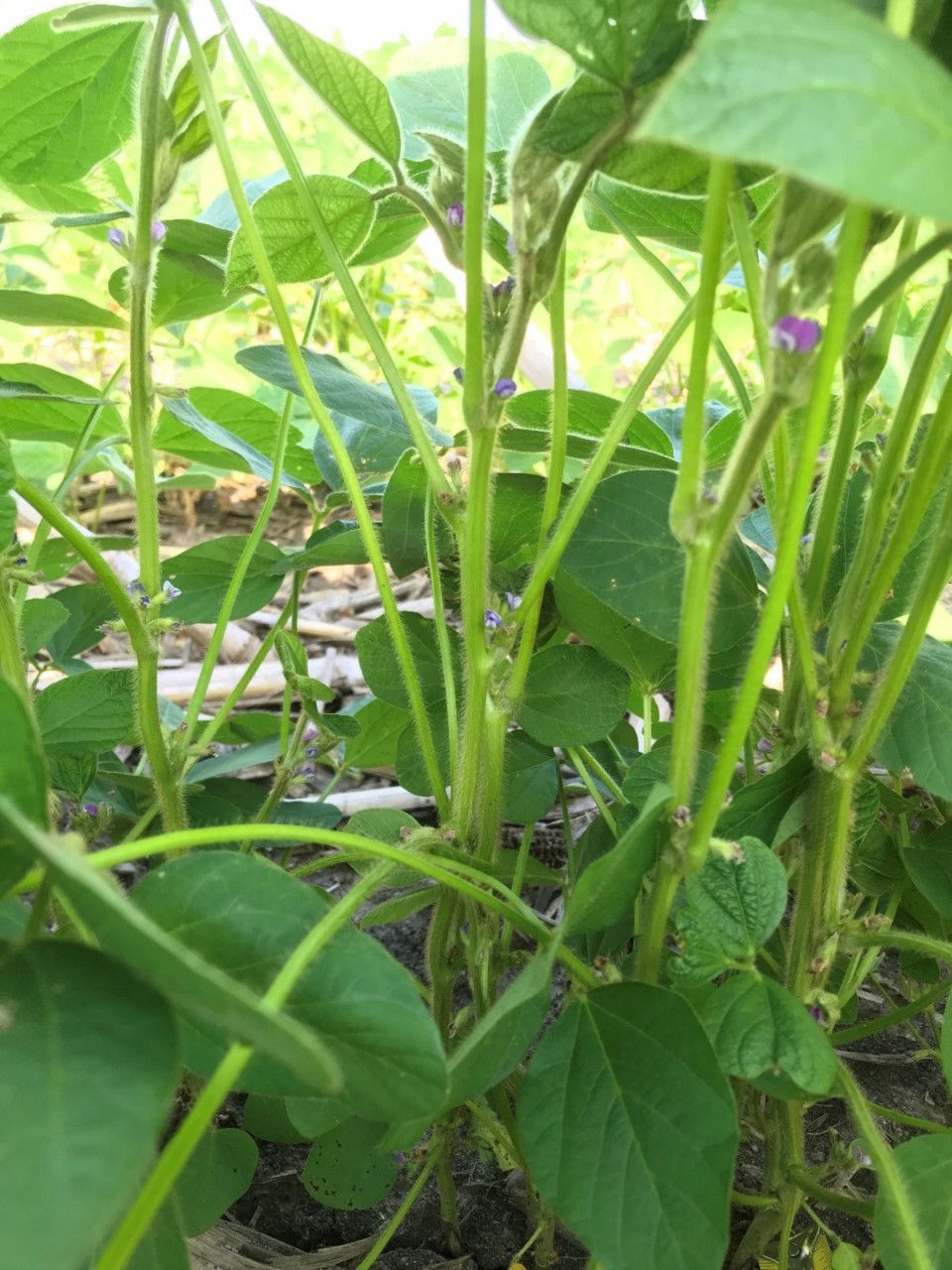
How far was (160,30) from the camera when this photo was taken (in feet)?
1.57

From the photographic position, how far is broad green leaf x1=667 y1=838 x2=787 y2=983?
42 centimetres

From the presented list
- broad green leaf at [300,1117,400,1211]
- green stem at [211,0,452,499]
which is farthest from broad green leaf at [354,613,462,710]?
broad green leaf at [300,1117,400,1211]

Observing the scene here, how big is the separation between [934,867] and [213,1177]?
428mm

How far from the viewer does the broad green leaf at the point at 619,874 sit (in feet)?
1.22

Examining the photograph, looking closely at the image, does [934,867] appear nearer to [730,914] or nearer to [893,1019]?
[893,1019]

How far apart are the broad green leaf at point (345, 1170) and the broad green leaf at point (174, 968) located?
37 centimetres

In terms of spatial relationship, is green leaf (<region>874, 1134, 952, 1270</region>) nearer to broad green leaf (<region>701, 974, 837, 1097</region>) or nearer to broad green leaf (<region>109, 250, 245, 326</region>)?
broad green leaf (<region>701, 974, 837, 1097</region>)

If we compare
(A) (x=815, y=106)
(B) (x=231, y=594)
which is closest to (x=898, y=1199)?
(A) (x=815, y=106)

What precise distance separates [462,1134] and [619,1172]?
348 millimetres

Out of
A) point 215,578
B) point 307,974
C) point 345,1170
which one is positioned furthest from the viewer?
point 215,578

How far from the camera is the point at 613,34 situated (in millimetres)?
365

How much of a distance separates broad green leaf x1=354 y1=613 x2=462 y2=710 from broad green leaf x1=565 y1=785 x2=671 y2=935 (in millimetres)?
237

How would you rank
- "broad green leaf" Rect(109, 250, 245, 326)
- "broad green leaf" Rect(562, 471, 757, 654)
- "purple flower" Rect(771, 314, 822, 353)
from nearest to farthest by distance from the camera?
"purple flower" Rect(771, 314, 822, 353) < "broad green leaf" Rect(562, 471, 757, 654) < "broad green leaf" Rect(109, 250, 245, 326)

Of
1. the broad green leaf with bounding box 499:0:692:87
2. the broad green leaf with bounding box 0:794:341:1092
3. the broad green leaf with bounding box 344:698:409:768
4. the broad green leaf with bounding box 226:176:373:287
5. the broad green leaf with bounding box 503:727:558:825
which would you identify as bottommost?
the broad green leaf with bounding box 344:698:409:768
